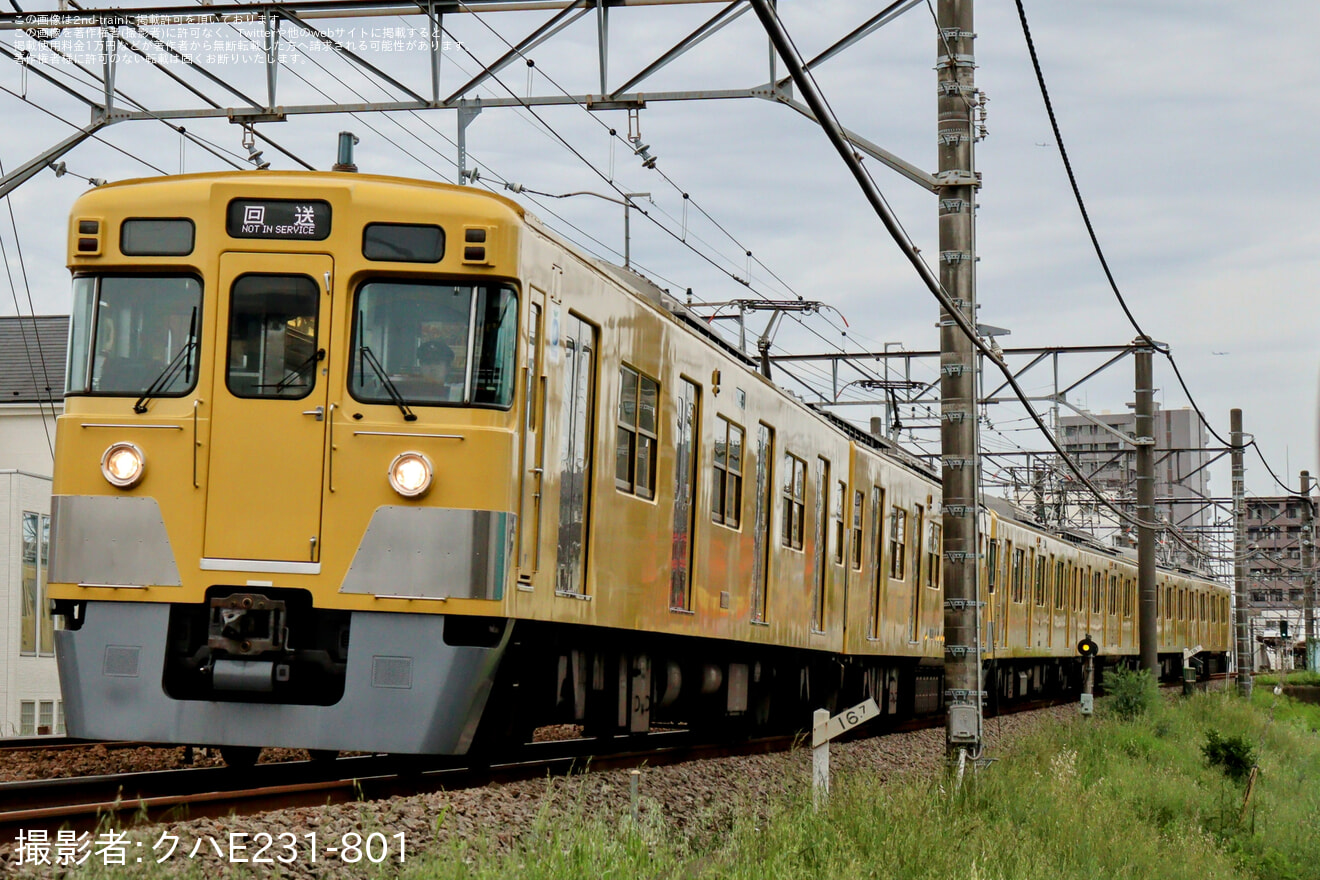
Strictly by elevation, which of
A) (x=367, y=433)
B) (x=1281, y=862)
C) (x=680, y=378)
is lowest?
(x=1281, y=862)

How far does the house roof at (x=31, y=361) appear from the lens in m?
30.5

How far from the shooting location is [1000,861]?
8617 millimetres

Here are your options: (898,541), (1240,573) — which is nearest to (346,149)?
(898,541)

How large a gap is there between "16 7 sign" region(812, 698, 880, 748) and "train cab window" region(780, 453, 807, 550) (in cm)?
419

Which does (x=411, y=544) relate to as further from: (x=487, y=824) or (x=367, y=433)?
(x=487, y=824)

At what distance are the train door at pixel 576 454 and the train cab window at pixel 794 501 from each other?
194 inches

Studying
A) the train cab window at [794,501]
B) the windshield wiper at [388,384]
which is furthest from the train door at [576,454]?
the train cab window at [794,501]

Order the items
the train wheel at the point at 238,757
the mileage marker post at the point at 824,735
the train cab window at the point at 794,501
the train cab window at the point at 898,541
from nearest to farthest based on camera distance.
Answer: the mileage marker post at the point at 824,735 → the train wheel at the point at 238,757 → the train cab window at the point at 794,501 → the train cab window at the point at 898,541

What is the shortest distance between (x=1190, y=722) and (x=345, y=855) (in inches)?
764

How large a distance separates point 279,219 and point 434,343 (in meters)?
1.06

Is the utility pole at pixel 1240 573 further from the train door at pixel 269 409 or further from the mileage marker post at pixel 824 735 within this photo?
the train door at pixel 269 409

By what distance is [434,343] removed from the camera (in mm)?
8438

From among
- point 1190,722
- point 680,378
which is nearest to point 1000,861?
point 680,378

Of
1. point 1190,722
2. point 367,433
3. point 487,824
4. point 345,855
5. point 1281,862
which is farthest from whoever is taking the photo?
point 1190,722
